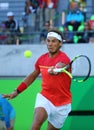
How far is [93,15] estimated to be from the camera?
10.8 m

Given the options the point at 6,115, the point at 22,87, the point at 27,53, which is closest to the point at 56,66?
the point at 22,87

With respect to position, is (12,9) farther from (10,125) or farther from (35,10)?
(10,125)

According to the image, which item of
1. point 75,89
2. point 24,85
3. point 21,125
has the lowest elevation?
point 21,125

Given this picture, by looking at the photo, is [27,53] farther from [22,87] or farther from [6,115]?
[6,115]

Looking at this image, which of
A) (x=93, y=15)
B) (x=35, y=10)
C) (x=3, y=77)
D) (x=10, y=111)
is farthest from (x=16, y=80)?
(x=35, y=10)

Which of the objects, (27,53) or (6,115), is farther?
(27,53)

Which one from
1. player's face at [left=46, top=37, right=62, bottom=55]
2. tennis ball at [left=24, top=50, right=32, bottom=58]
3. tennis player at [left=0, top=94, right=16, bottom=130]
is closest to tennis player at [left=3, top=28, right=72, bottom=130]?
player's face at [left=46, top=37, right=62, bottom=55]

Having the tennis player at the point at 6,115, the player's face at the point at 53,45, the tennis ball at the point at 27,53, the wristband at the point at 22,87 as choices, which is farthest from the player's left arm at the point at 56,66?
the tennis ball at the point at 27,53

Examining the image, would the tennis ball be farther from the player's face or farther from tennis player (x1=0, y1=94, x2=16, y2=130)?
the player's face

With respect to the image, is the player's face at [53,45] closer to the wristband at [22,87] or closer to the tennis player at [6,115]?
the wristband at [22,87]

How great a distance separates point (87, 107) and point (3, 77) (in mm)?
1413

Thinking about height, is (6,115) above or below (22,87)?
below

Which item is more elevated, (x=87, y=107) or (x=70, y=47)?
(x=70, y=47)

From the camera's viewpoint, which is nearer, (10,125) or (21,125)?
(10,125)
